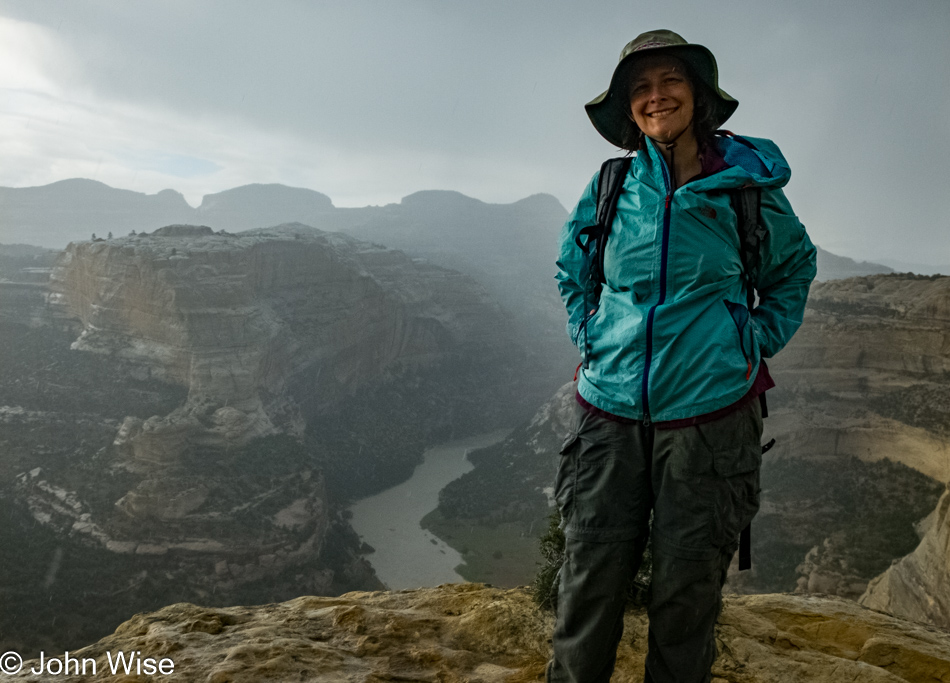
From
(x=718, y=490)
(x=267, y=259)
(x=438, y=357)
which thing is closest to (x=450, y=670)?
(x=718, y=490)

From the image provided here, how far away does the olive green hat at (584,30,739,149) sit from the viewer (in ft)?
7.54

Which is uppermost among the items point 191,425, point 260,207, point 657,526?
point 260,207

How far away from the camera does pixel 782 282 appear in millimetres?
2314

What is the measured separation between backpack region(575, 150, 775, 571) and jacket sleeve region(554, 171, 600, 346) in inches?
1.3

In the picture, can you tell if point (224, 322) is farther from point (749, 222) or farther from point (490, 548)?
point (749, 222)

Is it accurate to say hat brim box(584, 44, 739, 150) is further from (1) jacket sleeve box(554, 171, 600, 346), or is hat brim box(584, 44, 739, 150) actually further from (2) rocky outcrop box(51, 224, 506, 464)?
(2) rocky outcrop box(51, 224, 506, 464)

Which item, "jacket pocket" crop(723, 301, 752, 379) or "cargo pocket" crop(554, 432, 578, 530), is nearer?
"jacket pocket" crop(723, 301, 752, 379)

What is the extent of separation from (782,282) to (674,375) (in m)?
0.67

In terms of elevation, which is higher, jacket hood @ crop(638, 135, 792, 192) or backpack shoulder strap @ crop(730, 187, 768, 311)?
jacket hood @ crop(638, 135, 792, 192)

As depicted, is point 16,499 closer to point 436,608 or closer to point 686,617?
point 436,608

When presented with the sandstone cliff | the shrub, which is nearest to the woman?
the shrub

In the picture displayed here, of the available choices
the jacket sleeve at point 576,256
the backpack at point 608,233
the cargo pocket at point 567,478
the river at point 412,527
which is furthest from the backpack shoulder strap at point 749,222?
the river at point 412,527

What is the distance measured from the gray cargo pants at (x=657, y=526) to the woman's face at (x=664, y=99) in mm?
1127

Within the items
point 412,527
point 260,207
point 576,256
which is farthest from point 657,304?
point 260,207
